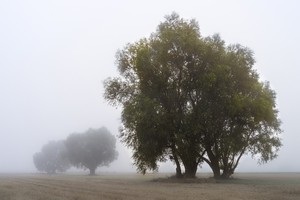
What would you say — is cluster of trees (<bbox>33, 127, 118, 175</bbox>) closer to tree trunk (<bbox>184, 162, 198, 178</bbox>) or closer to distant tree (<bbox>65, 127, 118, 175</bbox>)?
distant tree (<bbox>65, 127, 118, 175</bbox>)

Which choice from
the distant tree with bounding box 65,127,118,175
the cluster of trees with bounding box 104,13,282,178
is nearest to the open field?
the cluster of trees with bounding box 104,13,282,178

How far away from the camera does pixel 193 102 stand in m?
52.9

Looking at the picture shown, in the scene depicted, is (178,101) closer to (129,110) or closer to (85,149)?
(129,110)

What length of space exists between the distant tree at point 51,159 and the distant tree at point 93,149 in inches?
1509

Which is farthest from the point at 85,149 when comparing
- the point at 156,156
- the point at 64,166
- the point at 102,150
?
the point at 156,156

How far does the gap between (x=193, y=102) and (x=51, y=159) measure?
128368mm

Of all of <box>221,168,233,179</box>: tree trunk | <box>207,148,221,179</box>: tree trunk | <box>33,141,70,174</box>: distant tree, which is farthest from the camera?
<box>33,141,70,174</box>: distant tree

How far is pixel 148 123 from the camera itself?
47625mm

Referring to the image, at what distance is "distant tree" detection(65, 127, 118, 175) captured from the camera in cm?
12294

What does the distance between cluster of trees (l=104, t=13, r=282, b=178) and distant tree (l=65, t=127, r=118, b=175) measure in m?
69.0

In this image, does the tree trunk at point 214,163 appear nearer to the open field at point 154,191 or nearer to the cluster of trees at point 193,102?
the cluster of trees at point 193,102

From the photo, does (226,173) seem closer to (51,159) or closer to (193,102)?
(193,102)

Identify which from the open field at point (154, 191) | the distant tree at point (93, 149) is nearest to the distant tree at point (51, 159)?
the distant tree at point (93, 149)

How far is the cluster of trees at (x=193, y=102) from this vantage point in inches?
1976
